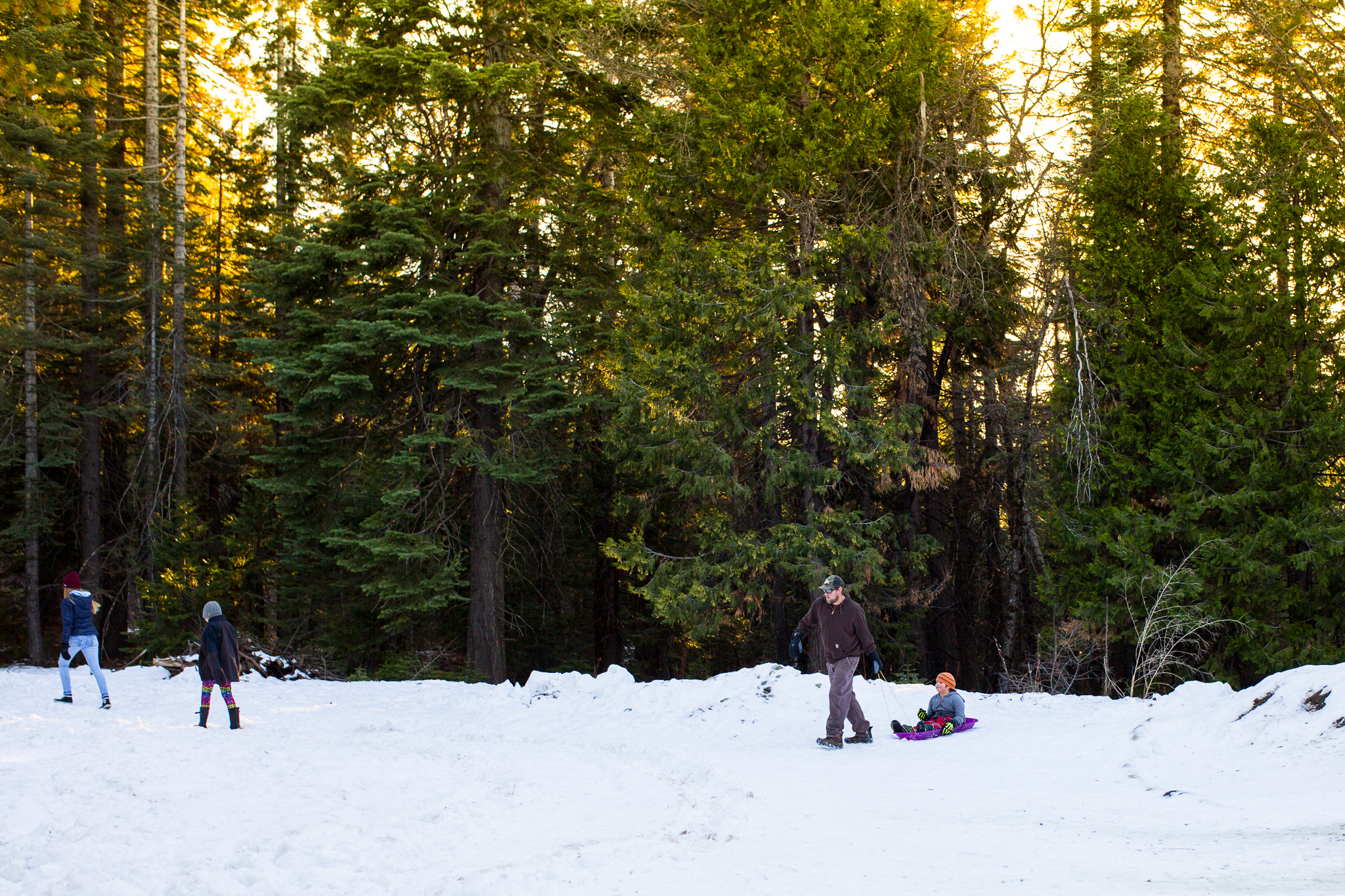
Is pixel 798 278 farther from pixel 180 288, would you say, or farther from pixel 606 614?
pixel 180 288

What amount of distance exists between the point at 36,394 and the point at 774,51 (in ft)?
65.5

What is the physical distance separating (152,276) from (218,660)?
1535 cm

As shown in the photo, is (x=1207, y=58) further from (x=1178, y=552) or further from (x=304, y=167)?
(x=304, y=167)

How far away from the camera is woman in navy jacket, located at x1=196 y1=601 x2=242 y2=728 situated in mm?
10594

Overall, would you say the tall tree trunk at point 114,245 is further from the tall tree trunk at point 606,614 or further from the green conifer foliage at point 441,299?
the tall tree trunk at point 606,614

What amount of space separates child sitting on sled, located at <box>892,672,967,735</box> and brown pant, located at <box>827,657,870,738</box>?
0.44m

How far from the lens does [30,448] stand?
867 inches

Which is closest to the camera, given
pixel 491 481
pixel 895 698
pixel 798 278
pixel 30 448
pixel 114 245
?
pixel 895 698

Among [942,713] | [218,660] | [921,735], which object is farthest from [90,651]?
[942,713]

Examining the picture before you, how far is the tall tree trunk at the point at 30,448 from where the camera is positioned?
21.5 m

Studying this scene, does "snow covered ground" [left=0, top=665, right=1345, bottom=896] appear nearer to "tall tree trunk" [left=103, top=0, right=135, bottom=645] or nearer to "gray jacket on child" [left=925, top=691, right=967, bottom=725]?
"gray jacket on child" [left=925, top=691, right=967, bottom=725]

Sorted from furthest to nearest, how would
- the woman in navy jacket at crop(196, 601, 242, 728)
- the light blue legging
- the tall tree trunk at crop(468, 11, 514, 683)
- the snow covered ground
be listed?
the tall tree trunk at crop(468, 11, 514, 683)
the light blue legging
the woman in navy jacket at crop(196, 601, 242, 728)
the snow covered ground

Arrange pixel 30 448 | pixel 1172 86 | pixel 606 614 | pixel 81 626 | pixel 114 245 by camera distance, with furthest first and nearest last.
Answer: pixel 606 614 < pixel 114 245 < pixel 30 448 < pixel 1172 86 < pixel 81 626

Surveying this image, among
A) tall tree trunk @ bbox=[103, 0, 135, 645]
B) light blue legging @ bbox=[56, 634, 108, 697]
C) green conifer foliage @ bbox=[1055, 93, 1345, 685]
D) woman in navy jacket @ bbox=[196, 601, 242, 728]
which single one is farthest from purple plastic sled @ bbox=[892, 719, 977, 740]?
tall tree trunk @ bbox=[103, 0, 135, 645]
